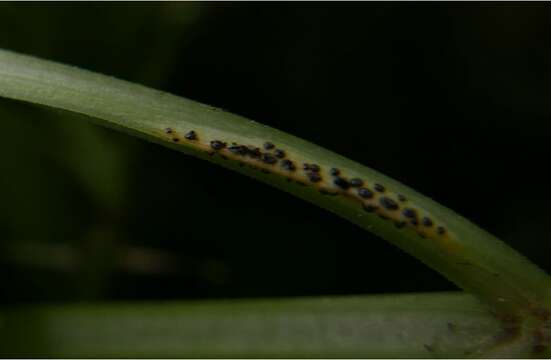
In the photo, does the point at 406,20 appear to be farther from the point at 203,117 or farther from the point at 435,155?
the point at 203,117

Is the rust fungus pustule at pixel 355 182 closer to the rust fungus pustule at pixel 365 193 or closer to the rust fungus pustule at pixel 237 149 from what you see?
the rust fungus pustule at pixel 365 193

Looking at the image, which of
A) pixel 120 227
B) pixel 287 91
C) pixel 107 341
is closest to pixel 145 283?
pixel 120 227

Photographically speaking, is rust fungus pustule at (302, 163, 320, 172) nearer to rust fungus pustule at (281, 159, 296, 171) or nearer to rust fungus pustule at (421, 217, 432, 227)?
rust fungus pustule at (281, 159, 296, 171)

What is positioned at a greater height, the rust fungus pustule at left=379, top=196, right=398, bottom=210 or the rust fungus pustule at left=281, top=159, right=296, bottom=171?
the rust fungus pustule at left=281, top=159, right=296, bottom=171

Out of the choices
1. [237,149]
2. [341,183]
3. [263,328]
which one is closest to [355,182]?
[341,183]

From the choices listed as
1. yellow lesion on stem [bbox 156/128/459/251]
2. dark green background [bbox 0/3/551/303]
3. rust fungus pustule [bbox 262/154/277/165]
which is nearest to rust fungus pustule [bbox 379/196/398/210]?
yellow lesion on stem [bbox 156/128/459/251]

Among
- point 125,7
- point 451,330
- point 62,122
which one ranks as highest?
point 125,7

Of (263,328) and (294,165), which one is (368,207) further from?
(263,328)
